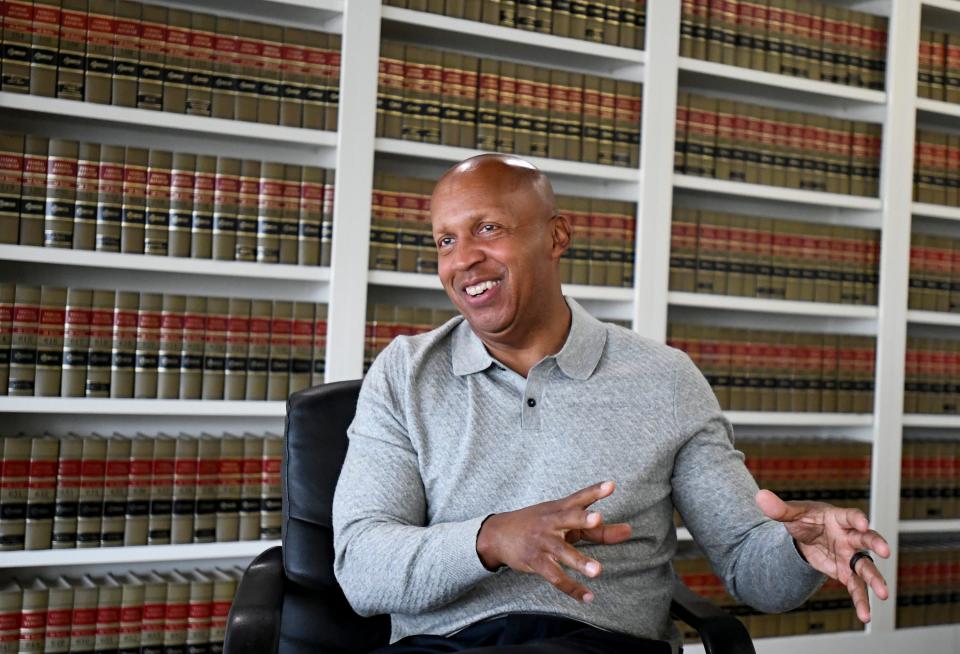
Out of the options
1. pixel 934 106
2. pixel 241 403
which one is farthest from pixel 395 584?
pixel 934 106

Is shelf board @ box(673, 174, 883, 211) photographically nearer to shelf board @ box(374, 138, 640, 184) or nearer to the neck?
shelf board @ box(374, 138, 640, 184)

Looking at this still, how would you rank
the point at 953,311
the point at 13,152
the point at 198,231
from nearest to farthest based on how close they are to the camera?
the point at 13,152 < the point at 198,231 < the point at 953,311

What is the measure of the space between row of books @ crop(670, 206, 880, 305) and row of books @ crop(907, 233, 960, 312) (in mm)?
176

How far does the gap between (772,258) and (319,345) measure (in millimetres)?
1628

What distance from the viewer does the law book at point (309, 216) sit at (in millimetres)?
2820

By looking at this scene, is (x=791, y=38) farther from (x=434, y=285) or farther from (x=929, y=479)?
(x=929, y=479)

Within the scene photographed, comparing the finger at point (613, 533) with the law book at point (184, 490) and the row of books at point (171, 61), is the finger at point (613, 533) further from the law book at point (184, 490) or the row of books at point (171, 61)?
the row of books at point (171, 61)

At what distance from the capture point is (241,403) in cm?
274

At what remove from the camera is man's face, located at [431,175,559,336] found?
1.69 meters

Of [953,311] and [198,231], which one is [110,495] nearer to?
[198,231]

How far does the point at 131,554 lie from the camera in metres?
2.61

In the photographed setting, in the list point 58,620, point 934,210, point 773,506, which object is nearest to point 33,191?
point 58,620

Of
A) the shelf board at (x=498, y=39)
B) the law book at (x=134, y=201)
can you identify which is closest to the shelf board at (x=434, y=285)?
the law book at (x=134, y=201)

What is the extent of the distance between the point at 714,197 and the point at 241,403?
6.25 feet
